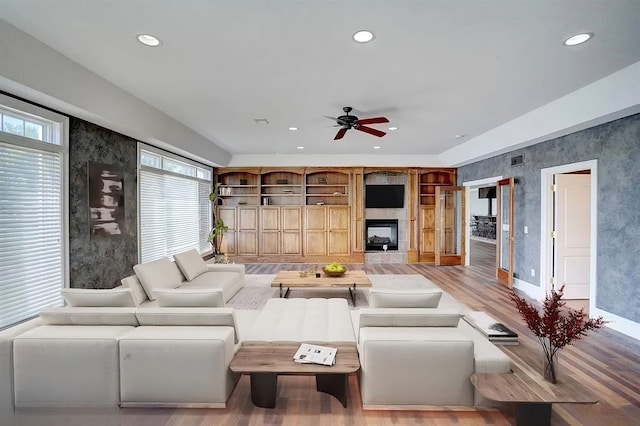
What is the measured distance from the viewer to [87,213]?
4.18 meters

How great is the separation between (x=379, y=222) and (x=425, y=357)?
6.93 m

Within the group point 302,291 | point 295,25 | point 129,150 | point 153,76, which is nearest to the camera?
point 295,25

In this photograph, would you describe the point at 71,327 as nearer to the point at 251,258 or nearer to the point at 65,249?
the point at 65,249

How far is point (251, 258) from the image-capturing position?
9.08m

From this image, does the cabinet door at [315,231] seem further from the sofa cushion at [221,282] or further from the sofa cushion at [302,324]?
the sofa cushion at [302,324]

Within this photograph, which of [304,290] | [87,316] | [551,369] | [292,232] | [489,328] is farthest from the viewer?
[292,232]

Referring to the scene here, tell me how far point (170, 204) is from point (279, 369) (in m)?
5.14

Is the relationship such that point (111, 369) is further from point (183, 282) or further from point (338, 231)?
point (338, 231)

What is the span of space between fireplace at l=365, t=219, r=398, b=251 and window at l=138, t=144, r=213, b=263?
4.38m

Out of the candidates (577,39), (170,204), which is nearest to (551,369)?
(577,39)

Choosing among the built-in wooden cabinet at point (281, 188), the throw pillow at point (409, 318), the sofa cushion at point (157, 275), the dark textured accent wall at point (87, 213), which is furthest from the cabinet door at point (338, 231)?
the throw pillow at point (409, 318)

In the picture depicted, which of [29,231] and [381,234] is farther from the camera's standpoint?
[381,234]

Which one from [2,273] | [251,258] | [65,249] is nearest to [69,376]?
[2,273]

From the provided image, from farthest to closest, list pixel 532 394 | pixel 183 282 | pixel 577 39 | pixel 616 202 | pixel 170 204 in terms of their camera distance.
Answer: pixel 170 204 < pixel 183 282 < pixel 616 202 < pixel 577 39 < pixel 532 394
